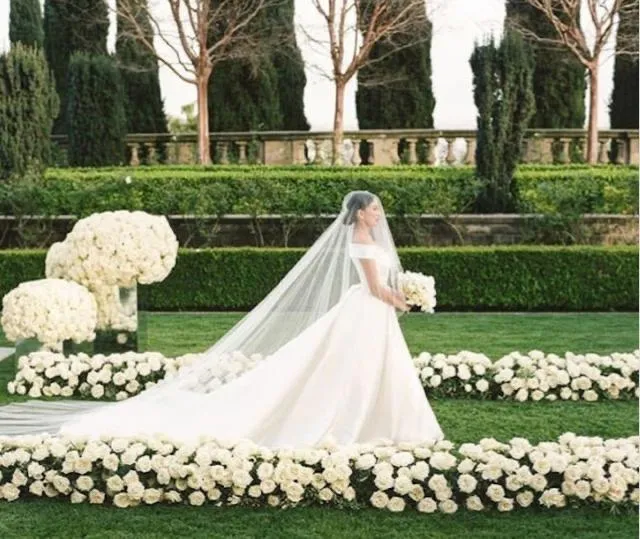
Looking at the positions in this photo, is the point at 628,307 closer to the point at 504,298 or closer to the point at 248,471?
the point at 504,298

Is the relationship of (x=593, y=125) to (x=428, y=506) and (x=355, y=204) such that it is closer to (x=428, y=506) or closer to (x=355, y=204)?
(x=355, y=204)

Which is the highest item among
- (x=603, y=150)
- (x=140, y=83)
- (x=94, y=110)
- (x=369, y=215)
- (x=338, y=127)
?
(x=140, y=83)

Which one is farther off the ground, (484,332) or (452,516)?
(452,516)

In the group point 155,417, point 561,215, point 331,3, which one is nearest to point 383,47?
point 331,3

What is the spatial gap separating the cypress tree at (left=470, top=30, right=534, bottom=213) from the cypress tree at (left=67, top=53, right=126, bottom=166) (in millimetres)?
7292

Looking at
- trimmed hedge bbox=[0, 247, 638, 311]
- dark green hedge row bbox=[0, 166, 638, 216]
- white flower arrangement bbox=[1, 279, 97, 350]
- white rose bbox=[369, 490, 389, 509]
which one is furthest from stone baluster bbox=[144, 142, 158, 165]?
white rose bbox=[369, 490, 389, 509]

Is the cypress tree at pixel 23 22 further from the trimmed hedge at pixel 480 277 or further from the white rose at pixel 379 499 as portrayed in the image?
the white rose at pixel 379 499

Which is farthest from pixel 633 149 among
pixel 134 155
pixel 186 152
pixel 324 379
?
pixel 324 379

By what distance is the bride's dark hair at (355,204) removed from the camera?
A: 24.4 ft

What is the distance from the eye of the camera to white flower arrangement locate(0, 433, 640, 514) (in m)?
6.20

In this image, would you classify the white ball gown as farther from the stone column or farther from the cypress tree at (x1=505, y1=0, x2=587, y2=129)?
the cypress tree at (x1=505, y1=0, x2=587, y2=129)

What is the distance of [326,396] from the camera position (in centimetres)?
731

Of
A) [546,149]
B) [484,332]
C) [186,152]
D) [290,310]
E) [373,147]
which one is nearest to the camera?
[290,310]

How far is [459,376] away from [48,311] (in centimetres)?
311
